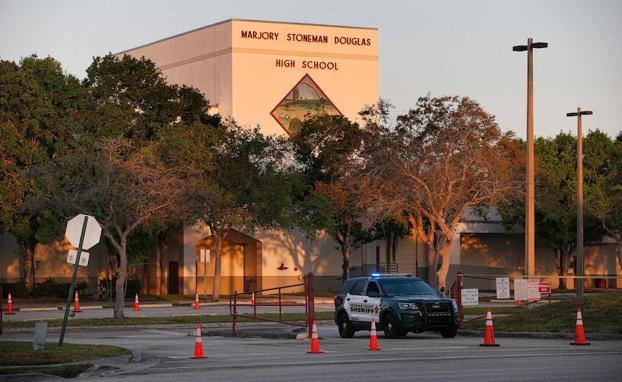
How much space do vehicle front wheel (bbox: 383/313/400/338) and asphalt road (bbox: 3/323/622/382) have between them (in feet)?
0.97

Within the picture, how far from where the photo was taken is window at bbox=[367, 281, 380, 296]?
1257 inches

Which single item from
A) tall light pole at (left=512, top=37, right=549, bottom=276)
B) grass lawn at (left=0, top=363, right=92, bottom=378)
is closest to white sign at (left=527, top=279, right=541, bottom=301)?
tall light pole at (left=512, top=37, right=549, bottom=276)

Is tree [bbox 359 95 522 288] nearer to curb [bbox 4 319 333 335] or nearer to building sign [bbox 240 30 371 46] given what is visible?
curb [bbox 4 319 333 335]

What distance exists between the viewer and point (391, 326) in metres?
31.1

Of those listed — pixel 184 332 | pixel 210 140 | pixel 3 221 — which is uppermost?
pixel 210 140

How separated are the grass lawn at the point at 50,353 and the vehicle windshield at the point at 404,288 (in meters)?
8.17

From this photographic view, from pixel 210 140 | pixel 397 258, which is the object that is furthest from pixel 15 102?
pixel 397 258

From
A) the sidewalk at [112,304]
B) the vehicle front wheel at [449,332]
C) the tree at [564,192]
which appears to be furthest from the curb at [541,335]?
the tree at [564,192]

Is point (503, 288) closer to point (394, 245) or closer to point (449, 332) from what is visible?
point (449, 332)

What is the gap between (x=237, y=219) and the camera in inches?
2516

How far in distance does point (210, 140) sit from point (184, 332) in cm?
3004

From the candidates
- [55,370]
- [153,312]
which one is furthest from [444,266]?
[55,370]

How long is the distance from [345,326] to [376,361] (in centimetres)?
973

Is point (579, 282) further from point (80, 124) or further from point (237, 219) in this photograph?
point (80, 124)
